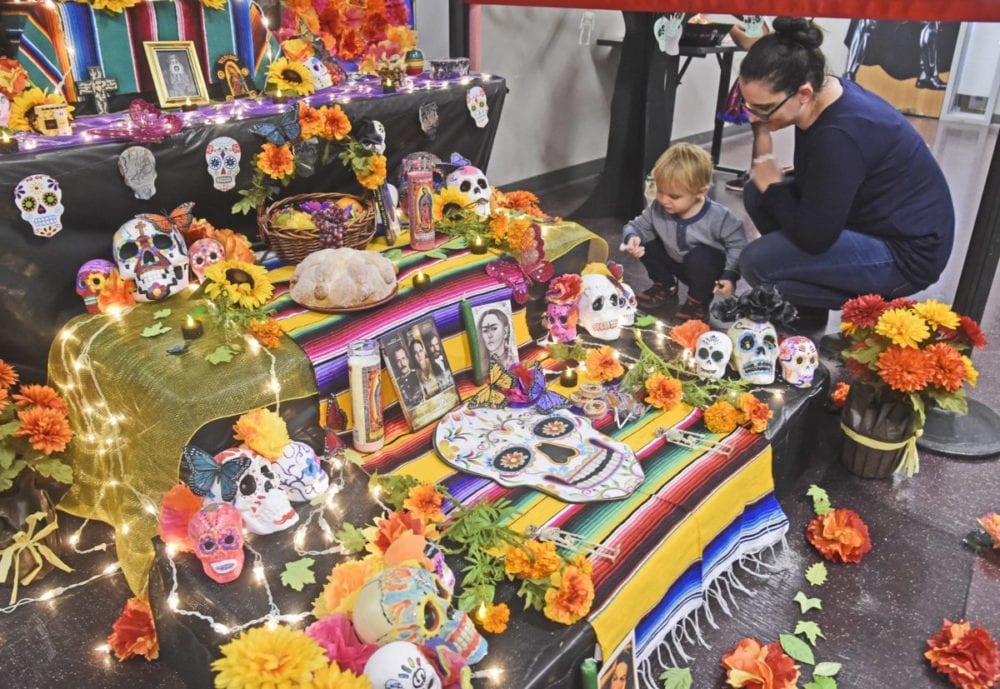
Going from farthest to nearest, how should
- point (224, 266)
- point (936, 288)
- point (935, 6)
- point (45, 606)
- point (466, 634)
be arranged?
point (936, 288) → point (935, 6) → point (224, 266) → point (45, 606) → point (466, 634)

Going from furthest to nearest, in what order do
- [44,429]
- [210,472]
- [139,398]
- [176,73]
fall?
[176,73], [44,429], [139,398], [210,472]

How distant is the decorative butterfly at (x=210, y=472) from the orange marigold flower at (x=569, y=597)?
701 millimetres

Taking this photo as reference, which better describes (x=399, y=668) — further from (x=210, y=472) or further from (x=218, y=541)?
(x=210, y=472)

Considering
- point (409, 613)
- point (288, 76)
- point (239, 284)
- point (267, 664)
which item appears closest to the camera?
point (267, 664)

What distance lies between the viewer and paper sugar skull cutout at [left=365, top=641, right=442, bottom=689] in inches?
49.8

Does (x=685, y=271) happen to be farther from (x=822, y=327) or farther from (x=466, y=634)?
(x=466, y=634)

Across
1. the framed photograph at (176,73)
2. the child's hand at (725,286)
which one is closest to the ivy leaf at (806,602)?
the child's hand at (725,286)

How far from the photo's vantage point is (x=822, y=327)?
10.8ft

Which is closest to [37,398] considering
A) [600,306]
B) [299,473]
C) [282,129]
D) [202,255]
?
[202,255]

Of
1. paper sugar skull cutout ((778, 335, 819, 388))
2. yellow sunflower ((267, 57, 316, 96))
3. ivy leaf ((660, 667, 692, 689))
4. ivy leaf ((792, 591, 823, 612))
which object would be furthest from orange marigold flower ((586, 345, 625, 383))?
yellow sunflower ((267, 57, 316, 96))

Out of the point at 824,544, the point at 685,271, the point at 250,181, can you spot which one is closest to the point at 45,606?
the point at 250,181

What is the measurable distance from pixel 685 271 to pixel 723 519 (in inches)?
59.2

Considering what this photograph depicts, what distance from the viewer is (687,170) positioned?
2.93m

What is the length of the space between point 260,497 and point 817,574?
56.3 inches
